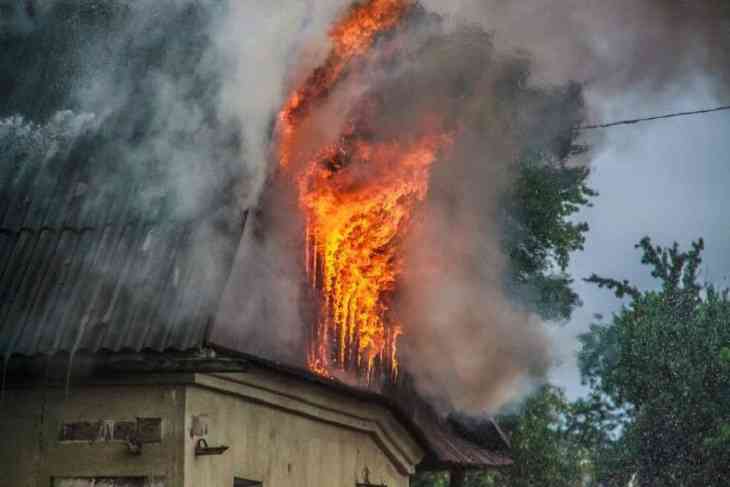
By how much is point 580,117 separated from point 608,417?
43.2 ft

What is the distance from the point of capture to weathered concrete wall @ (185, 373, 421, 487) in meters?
12.5

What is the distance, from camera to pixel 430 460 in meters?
17.2

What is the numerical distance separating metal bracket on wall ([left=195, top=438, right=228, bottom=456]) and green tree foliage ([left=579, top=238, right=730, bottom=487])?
15394 mm

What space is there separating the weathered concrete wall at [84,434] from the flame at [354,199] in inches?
101

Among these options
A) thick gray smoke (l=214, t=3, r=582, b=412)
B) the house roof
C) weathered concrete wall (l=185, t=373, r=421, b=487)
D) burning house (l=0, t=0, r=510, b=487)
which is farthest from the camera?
the house roof

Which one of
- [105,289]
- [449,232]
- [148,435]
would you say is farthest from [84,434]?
[449,232]

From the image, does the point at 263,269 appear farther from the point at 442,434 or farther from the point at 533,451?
the point at 533,451

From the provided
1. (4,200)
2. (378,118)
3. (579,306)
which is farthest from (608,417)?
(4,200)

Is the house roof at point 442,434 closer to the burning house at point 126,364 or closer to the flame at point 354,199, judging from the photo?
the flame at point 354,199

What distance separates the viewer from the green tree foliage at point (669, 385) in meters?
26.3

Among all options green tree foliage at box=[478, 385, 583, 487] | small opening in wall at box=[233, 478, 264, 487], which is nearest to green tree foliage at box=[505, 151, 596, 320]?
green tree foliage at box=[478, 385, 583, 487]

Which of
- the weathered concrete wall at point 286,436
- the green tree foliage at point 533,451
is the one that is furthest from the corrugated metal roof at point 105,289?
the green tree foliage at point 533,451

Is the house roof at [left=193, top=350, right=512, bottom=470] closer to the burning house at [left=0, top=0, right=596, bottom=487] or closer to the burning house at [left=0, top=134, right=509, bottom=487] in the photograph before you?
the burning house at [left=0, top=0, right=596, bottom=487]

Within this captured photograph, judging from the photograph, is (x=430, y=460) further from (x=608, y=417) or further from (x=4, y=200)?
(x=608, y=417)
